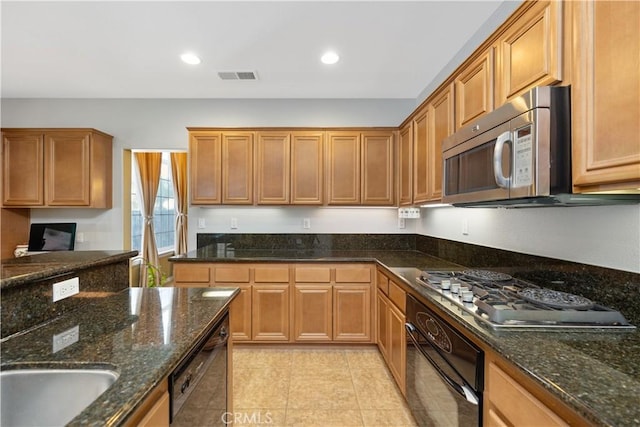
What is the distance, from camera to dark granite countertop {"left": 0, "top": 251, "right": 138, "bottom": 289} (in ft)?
3.39

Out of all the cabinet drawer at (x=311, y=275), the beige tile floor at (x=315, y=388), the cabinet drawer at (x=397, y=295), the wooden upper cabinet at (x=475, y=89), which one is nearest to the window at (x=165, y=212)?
the beige tile floor at (x=315, y=388)

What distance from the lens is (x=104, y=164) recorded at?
11.3ft

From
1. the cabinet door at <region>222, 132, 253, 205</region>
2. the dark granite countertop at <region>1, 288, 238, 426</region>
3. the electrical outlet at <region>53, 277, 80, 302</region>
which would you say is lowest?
the dark granite countertop at <region>1, 288, 238, 426</region>

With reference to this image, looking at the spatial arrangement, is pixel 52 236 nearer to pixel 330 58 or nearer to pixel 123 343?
pixel 123 343

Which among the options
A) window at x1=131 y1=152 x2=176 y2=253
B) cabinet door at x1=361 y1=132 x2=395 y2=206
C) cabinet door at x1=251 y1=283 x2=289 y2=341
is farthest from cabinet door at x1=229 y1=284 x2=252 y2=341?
window at x1=131 y1=152 x2=176 y2=253

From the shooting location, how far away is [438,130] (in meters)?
2.27

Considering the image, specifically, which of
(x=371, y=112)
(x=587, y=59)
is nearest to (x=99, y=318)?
(x=587, y=59)

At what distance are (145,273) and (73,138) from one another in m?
1.86

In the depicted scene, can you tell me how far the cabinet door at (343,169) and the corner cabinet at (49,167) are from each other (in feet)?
8.68

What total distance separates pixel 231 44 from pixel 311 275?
2.14m

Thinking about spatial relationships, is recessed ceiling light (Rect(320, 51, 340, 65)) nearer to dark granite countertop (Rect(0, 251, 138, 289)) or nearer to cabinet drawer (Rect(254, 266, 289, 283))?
cabinet drawer (Rect(254, 266, 289, 283))

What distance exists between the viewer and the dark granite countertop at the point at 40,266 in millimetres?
1034

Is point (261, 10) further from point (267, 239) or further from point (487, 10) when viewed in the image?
point (267, 239)

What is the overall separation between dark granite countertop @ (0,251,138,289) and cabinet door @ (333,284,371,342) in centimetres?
189
